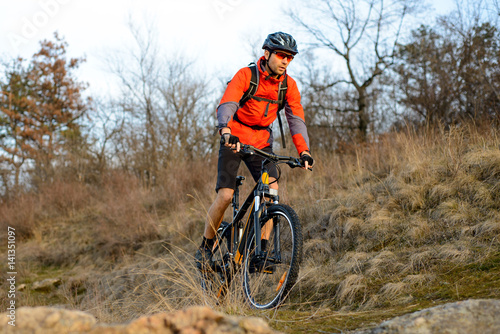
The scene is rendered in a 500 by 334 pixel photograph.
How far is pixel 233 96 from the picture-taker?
385 cm

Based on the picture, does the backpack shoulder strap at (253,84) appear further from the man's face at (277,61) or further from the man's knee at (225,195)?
the man's knee at (225,195)

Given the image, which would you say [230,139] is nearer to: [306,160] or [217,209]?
[306,160]

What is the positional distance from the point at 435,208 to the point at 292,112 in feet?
7.29

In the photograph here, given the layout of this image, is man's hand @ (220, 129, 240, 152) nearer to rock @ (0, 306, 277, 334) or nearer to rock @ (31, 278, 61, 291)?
rock @ (0, 306, 277, 334)

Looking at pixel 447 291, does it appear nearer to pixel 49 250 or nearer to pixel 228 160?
pixel 228 160

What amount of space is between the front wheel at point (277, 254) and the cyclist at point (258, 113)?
477 millimetres

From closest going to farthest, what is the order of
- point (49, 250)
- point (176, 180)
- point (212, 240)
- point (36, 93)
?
point (212, 240) → point (49, 250) → point (176, 180) → point (36, 93)

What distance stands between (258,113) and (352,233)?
211 cm

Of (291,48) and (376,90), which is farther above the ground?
(376,90)

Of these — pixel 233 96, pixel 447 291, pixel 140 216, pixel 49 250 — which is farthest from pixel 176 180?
pixel 447 291

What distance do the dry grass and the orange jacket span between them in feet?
3.08

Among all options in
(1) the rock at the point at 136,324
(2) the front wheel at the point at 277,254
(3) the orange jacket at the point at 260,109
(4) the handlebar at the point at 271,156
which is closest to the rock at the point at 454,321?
(1) the rock at the point at 136,324
